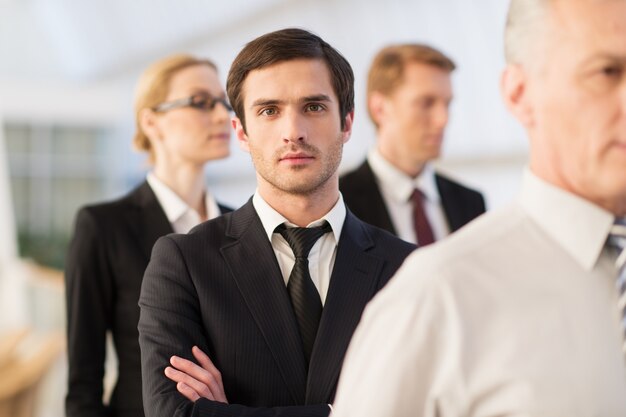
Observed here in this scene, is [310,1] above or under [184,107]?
above

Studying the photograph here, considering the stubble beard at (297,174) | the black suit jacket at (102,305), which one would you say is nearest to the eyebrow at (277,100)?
the stubble beard at (297,174)

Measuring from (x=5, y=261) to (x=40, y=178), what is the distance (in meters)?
5.63

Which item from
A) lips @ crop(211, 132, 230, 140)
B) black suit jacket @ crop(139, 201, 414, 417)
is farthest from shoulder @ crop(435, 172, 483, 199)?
black suit jacket @ crop(139, 201, 414, 417)

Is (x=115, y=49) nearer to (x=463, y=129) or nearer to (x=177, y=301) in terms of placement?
(x=463, y=129)

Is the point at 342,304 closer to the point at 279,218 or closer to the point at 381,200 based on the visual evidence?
the point at 279,218

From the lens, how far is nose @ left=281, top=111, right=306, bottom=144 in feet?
8.49

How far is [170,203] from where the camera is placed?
12.2 ft

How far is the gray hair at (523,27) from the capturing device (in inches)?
65.3

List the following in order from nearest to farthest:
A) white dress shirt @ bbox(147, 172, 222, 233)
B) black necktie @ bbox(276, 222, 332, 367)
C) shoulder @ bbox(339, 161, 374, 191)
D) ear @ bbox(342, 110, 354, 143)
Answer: black necktie @ bbox(276, 222, 332, 367), ear @ bbox(342, 110, 354, 143), white dress shirt @ bbox(147, 172, 222, 233), shoulder @ bbox(339, 161, 374, 191)

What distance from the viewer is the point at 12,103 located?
24.5 metres

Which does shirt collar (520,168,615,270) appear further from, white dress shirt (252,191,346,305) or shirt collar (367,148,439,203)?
shirt collar (367,148,439,203)

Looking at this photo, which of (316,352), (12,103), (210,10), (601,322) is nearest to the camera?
(601,322)

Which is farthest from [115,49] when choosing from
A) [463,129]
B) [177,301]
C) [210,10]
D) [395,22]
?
[177,301]

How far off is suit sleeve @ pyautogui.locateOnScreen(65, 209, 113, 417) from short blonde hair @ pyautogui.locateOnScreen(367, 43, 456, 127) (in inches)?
71.9
